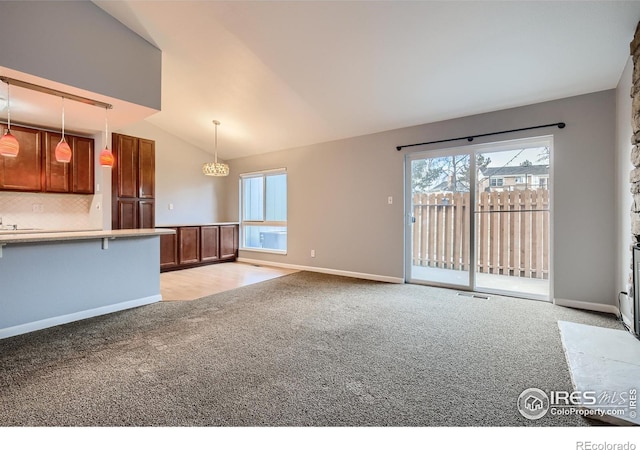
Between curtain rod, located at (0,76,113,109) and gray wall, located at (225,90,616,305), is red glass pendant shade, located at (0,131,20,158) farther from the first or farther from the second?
gray wall, located at (225,90,616,305)

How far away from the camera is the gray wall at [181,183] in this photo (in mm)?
5918

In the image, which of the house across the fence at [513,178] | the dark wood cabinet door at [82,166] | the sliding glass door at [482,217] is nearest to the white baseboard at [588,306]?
the sliding glass door at [482,217]

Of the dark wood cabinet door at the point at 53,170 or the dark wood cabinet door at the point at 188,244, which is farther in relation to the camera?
the dark wood cabinet door at the point at 188,244

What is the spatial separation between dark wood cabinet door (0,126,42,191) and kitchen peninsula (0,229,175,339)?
1.66 metres

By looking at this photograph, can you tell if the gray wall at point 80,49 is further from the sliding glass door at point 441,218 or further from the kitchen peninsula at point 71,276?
the sliding glass door at point 441,218

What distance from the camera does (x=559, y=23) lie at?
2.46 m

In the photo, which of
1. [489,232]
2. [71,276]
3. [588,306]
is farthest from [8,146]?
[588,306]

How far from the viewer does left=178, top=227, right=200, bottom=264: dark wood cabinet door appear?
5.69 metres

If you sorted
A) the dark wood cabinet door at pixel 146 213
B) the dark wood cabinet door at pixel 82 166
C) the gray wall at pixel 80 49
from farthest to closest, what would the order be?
the dark wood cabinet door at pixel 146 213 → the dark wood cabinet door at pixel 82 166 → the gray wall at pixel 80 49

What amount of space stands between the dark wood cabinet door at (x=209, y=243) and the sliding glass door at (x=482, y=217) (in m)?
4.05

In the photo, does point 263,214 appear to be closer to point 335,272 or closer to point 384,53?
point 335,272

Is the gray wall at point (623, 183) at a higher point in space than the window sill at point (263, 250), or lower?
higher
